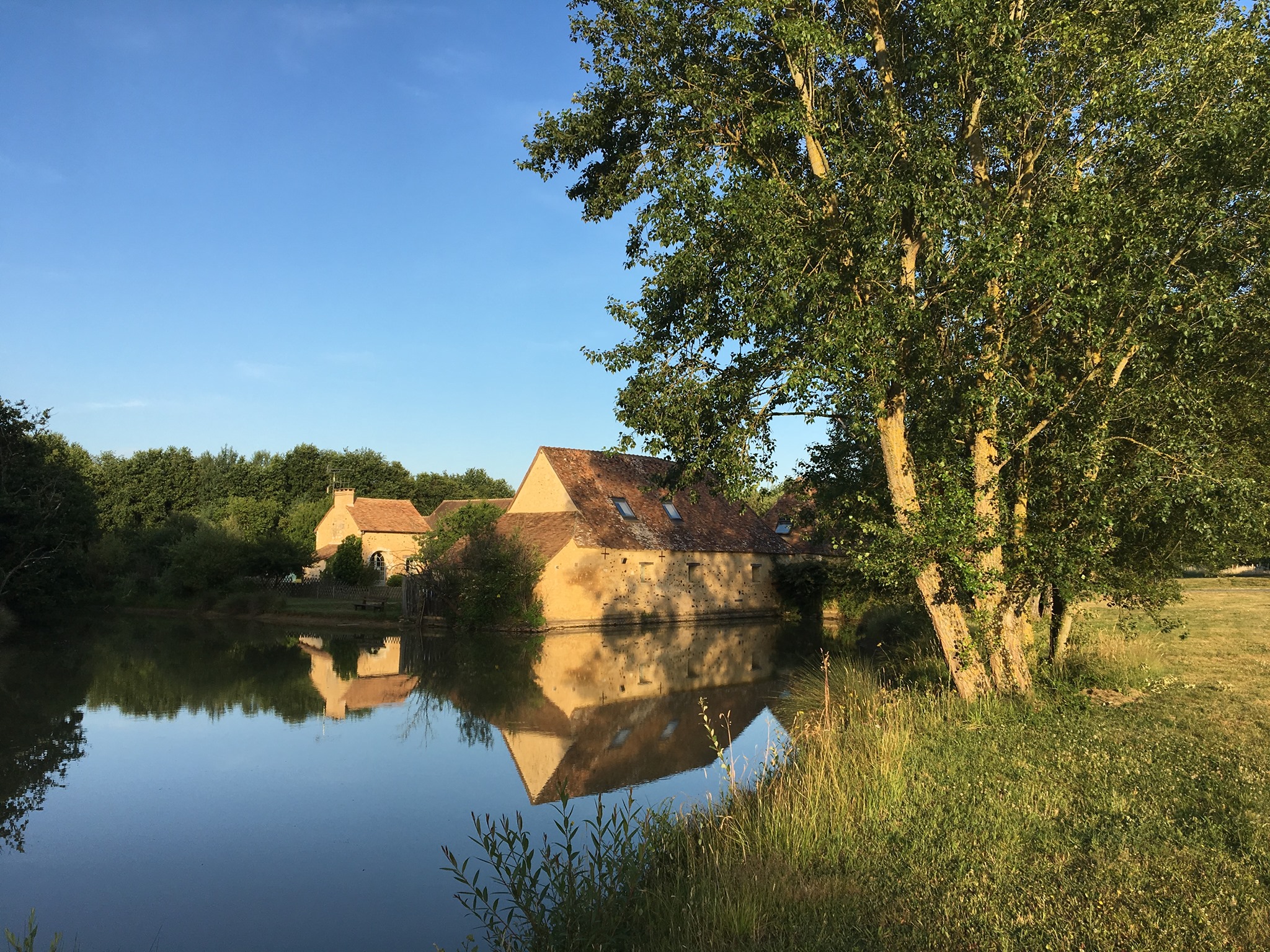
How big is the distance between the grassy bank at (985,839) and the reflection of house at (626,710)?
5.29 ft

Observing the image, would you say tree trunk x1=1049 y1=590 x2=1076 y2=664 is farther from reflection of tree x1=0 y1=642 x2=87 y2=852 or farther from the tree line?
the tree line

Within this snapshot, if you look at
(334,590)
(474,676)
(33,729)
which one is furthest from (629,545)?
(33,729)

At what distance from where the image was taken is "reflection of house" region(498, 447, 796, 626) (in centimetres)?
3120

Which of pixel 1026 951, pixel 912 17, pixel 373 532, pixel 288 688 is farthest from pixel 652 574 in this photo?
pixel 1026 951

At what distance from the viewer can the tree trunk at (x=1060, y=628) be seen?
1393 centimetres

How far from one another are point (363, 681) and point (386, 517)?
3114 centimetres

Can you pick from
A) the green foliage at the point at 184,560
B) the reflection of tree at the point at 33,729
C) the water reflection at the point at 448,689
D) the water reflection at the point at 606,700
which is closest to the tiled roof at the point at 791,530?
the water reflection at the point at 448,689

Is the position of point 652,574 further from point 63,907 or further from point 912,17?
point 63,907

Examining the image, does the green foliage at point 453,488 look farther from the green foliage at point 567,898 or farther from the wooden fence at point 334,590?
the green foliage at point 567,898

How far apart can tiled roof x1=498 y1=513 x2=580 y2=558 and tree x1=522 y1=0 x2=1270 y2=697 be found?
19074 mm

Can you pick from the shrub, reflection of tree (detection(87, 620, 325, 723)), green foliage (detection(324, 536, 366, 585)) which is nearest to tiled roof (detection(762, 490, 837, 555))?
reflection of tree (detection(87, 620, 325, 723))

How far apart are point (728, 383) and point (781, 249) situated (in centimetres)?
200

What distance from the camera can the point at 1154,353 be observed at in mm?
10453

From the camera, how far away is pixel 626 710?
1566cm
